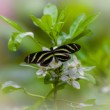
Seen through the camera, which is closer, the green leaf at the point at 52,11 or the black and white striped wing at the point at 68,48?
the black and white striped wing at the point at 68,48

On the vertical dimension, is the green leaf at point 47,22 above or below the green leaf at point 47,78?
above

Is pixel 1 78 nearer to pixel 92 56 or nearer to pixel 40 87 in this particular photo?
pixel 40 87

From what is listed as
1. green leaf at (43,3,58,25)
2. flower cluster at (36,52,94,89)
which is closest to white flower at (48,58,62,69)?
flower cluster at (36,52,94,89)

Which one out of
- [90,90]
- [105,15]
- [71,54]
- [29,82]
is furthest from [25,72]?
[71,54]

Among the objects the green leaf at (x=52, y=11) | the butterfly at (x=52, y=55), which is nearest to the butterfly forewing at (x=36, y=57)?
the butterfly at (x=52, y=55)

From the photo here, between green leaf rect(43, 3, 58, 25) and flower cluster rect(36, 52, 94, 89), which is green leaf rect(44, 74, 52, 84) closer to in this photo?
flower cluster rect(36, 52, 94, 89)

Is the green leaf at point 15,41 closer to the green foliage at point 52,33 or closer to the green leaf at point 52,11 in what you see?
the green foliage at point 52,33
